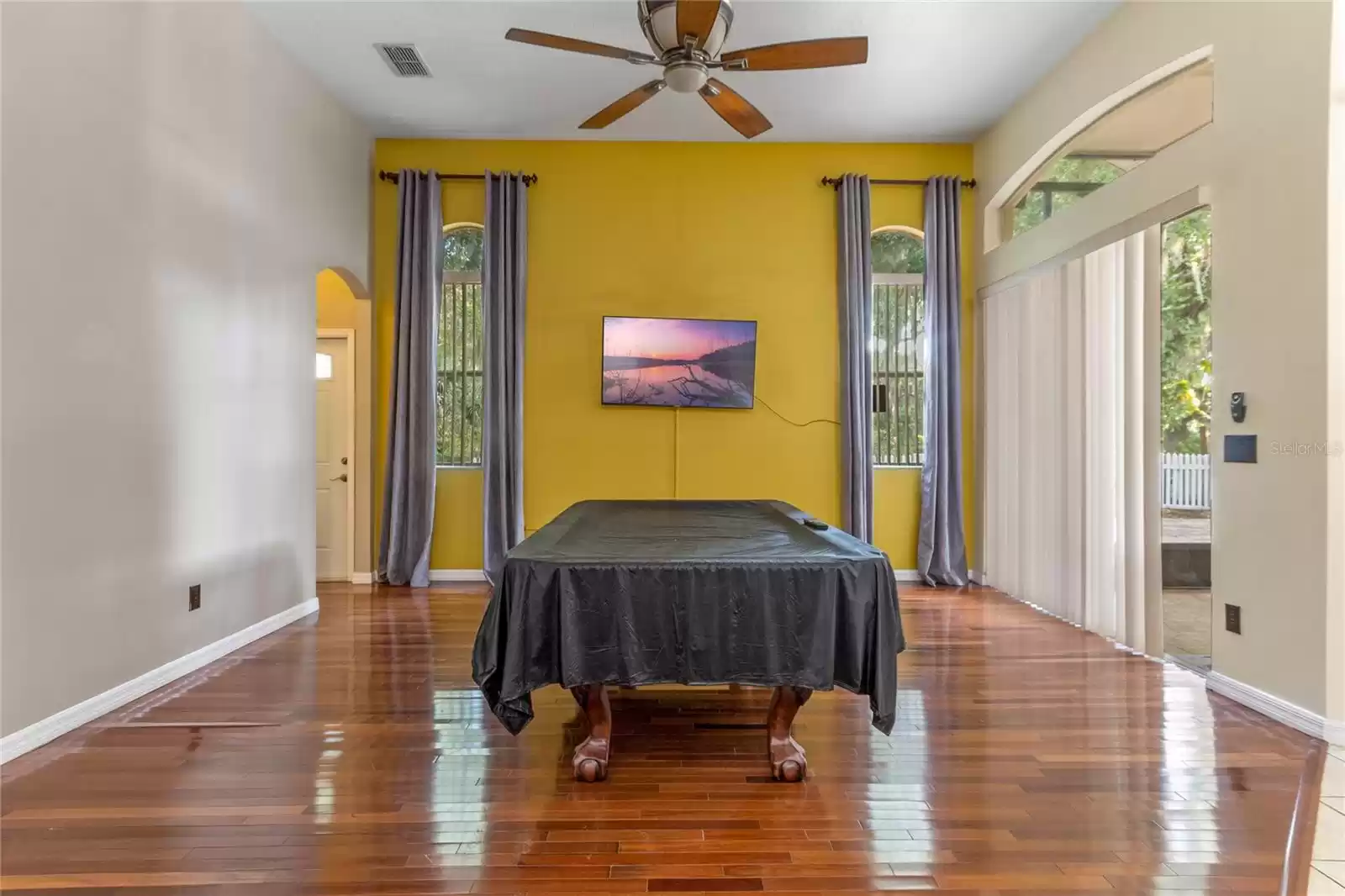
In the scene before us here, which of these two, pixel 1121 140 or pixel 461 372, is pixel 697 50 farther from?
pixel 461 372

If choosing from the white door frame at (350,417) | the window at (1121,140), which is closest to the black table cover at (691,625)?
the window at (1121,140)

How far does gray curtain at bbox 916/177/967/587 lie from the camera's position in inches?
225

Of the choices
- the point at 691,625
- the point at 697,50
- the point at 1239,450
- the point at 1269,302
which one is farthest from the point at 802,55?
the point at 1239,450

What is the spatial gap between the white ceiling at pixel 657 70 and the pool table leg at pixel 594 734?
3567mm

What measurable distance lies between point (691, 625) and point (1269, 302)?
2.90m

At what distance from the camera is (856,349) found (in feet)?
18.9

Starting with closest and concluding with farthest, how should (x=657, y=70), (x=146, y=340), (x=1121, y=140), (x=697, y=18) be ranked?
(x=697, y=18)
(x=146, y=340)
(x=1121, y=140)
(x=657, y=70)

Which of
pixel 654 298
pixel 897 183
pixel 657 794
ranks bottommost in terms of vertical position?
pixel 657 794

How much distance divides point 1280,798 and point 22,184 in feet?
15.6

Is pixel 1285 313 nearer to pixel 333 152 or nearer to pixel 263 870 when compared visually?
pixel 263 870

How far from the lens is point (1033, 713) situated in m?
2.98

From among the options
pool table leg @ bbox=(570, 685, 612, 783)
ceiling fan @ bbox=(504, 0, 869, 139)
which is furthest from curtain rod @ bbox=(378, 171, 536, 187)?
pool table leg @ bbox=(570, 685, 612, 783)

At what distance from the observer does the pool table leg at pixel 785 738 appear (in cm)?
235

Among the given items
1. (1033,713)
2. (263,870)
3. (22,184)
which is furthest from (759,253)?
(263,870)
